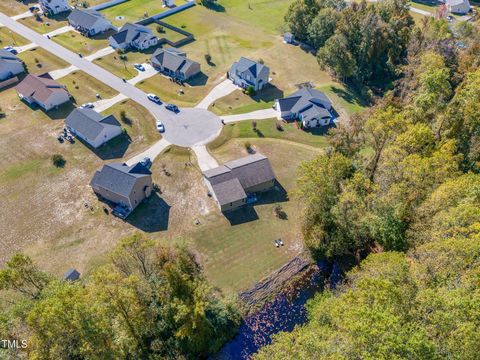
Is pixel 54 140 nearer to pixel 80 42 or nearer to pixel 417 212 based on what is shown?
pixel 80 42

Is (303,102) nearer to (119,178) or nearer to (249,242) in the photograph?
(249,242)

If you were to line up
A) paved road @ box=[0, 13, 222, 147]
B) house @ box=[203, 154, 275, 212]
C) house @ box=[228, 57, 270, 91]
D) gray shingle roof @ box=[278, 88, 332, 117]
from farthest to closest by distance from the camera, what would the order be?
house @ box=[228, 57, 270, 91] → gray shingle roof @ box=[278, 88, 332, 117] → paved road @ box=[0, 13, 222, 147] → house @ box=[203, 154, 275, 212]

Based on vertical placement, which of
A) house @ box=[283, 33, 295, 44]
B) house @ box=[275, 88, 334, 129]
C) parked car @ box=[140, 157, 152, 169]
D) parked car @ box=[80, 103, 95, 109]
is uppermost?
house @ box=[283, 33, 295, 44]

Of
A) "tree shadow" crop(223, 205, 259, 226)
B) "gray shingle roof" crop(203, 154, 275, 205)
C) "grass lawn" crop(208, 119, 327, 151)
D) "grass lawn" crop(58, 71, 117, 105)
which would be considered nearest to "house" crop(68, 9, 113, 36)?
"grass lawn" crop(58, 71, 117, 105)

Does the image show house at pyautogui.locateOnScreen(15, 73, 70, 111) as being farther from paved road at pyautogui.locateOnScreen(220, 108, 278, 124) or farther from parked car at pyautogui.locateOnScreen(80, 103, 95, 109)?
paved road at pyautogui.locateOnScreen(220, 108, 278, 124)

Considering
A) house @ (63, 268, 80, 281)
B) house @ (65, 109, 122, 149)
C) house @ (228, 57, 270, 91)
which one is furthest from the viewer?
house @ (228, 57, 270, 91)

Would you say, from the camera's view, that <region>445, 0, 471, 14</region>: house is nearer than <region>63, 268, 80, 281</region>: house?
No
